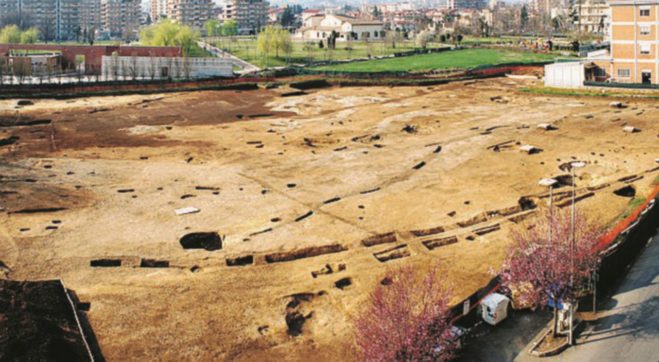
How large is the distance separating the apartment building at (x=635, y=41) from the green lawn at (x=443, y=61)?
31.8m

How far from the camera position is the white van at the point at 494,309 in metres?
21.1

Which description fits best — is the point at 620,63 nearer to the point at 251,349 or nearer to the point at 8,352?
the point at 251,349

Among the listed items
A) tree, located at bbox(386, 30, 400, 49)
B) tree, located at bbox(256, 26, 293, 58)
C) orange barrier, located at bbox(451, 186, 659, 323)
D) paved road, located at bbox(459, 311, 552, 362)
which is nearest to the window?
orange barrier, located at bbox(451, 186, 659, 323)

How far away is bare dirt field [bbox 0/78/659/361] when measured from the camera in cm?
2233

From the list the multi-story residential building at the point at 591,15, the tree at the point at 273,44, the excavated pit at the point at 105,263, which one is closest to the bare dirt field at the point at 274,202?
the excavated pit at the point at 105,263

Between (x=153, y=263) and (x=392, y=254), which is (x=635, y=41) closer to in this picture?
(x=392, y=254)

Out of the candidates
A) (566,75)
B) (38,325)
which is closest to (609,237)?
(38,325)

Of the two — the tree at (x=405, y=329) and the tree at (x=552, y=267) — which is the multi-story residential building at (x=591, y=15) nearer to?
the tree at (x=552, y=267)

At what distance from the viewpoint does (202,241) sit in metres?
29.7

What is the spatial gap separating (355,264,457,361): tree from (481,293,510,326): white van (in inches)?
109

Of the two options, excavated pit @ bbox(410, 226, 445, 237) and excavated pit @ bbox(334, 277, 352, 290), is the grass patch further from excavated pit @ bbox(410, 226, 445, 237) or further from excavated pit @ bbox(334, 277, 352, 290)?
excavated pit @ bbox(334, 277, 352, 290)

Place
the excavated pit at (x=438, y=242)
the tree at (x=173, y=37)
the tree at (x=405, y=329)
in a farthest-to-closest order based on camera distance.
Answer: the tree at (x=173, y=37) < the excavated pit at (x=438, y=242) < the tree at (x=405, y=329)

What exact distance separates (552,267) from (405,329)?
612 cm

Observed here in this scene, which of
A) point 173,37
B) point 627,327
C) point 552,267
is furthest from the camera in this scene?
point 173,37
